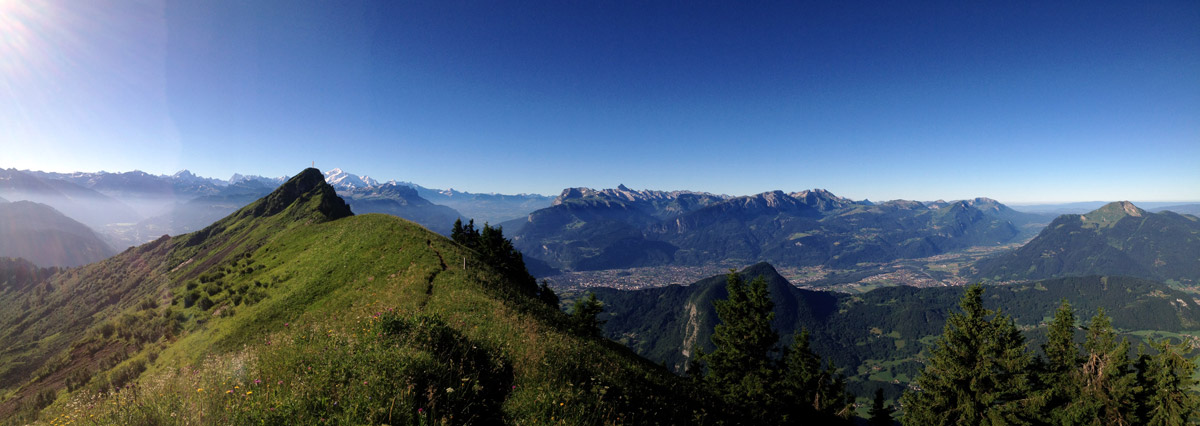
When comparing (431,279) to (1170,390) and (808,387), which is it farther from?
→ (1170,390)

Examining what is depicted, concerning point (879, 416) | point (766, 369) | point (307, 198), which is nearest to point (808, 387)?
point (766, 369)

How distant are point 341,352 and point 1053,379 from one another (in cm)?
4493

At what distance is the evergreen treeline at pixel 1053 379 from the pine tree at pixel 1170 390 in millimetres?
41

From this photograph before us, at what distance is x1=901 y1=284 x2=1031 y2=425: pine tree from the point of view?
25344 millimetres

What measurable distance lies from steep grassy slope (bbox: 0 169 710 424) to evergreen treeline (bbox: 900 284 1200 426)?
2381 cm

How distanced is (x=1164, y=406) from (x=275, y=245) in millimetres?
88354

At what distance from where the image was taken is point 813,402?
106 ft

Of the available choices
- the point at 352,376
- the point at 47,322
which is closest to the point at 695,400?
the point at 352,376

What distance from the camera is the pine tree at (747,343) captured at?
31188 millimetres

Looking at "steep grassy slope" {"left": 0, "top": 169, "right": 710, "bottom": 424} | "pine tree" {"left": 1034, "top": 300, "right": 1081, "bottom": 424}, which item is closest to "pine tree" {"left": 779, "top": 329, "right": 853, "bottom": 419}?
"pine tree" {"left": 1034, "top": 300, "right": 1081, "bottom": 424}

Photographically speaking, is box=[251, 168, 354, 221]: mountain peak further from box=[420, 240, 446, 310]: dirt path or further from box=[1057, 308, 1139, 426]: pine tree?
box=[1057, 308, 1139, 426]: pine tree

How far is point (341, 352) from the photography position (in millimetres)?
8703

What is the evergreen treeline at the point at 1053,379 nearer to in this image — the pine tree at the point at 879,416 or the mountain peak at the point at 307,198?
the pine tree at the point at 879,416

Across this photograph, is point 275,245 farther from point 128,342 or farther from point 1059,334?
point 1059,334
